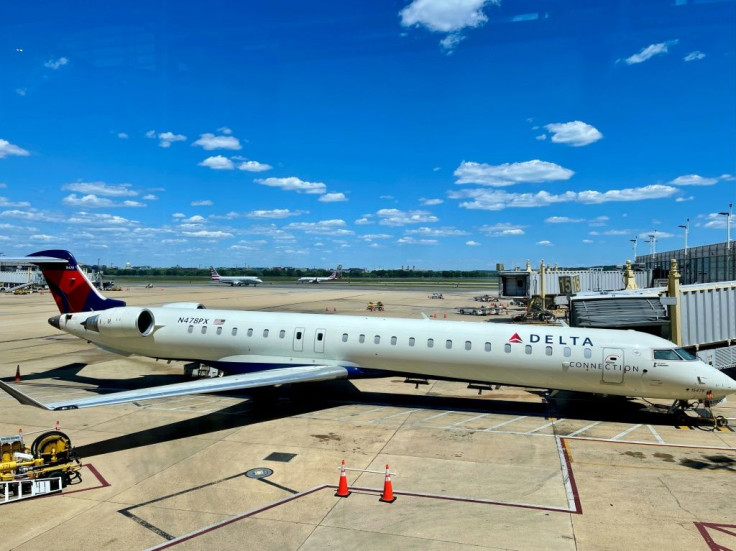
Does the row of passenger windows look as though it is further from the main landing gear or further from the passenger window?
the main landing gear

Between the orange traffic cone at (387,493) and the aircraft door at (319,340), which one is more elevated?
the aircraft door at (319,340)

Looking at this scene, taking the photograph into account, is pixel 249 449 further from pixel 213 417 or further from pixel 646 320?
pixel 646 320

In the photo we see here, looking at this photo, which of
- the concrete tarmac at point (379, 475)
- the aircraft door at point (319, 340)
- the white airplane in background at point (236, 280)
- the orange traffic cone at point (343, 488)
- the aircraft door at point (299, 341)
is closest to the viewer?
the concrete tarmac at point (379, 475)

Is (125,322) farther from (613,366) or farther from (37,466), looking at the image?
(613,366)

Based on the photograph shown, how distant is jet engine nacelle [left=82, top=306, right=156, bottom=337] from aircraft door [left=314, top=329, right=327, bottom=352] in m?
6.34

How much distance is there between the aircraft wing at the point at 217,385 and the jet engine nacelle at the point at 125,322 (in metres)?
4.04

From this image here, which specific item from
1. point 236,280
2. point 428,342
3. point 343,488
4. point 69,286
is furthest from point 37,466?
point 236,280

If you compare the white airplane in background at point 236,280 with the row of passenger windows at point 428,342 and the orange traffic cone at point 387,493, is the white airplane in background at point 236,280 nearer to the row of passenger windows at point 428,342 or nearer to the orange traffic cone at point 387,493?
the row of passenger windows at point 428,342

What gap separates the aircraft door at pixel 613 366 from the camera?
1473cm

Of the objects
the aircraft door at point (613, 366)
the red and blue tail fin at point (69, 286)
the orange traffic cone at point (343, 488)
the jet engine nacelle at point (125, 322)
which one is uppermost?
the red and blue tail fin at point (69, 286)

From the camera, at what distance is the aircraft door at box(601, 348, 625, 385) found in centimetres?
1473

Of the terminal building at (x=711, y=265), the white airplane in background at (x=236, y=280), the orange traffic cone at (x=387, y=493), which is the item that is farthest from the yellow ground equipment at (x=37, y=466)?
the white airplane in background at (x=236, y=280)

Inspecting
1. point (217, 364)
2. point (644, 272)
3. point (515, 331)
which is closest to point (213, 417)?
point (217, 364)

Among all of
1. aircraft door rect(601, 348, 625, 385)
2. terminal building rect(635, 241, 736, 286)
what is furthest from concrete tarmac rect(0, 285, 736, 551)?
terminal building rect(635, 241, 736, 286)
